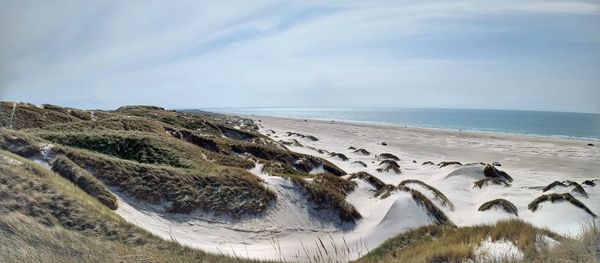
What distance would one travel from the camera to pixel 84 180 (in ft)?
58.3

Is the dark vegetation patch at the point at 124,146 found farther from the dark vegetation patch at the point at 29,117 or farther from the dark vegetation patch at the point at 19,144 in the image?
the dark vegetation patch at the point at 29,117

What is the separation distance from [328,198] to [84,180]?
40.8ft

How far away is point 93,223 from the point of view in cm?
1186

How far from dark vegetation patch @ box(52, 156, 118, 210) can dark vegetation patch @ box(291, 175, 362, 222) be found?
1049 centimetres

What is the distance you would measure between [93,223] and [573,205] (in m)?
24.3

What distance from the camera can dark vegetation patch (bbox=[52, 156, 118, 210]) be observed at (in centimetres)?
1706

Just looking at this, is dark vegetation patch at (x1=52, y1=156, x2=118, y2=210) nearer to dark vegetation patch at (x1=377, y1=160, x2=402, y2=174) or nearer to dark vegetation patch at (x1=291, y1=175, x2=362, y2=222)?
dark vegetation patch at (x1=291, y1=175, x2=362, y2=222)

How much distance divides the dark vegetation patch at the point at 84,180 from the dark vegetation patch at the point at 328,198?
1049cm

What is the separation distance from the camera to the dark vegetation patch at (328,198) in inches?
901

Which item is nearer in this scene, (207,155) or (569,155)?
(207,155)

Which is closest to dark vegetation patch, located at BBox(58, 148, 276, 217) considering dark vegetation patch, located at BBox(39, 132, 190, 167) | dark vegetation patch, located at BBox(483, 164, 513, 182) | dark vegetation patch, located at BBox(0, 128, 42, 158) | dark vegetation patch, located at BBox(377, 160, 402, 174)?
dark vegetation patch, located at BBox(0, 128, 42, 158)

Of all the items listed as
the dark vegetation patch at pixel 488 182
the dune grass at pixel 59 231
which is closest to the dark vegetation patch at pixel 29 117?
the dune grass at pixel 59 231

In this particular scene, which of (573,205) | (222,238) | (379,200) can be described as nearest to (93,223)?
(222,238)

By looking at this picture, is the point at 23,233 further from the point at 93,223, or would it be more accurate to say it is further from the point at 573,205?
the point at 573,205
